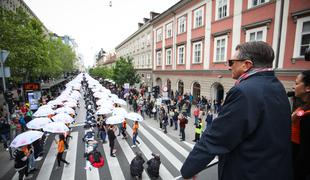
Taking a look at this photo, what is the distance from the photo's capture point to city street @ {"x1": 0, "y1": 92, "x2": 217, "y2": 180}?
7.42 m

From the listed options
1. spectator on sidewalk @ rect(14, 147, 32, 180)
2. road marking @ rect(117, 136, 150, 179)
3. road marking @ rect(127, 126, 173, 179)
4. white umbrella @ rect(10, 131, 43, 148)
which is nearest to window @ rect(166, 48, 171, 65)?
road marking @ rect(127, 126, 173, 179)

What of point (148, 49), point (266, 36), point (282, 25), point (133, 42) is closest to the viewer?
point (282, 25)

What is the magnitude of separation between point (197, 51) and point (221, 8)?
524 centimetres

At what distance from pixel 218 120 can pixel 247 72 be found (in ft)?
1.63

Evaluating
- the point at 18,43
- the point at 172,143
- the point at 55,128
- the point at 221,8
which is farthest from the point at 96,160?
the point at 221,8

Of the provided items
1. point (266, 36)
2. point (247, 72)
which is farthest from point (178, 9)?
point (247, 72)

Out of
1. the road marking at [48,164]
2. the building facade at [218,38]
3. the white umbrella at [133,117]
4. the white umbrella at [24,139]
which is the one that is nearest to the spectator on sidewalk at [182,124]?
the white umbrella at [133,117]

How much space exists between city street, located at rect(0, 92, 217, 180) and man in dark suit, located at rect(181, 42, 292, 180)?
6.64 m

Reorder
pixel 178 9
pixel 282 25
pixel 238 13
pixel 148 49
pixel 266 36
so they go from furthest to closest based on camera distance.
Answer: pixel 148 49, pixel 178 9, pixel 238 13, pixel 266 36, pixel 282 25

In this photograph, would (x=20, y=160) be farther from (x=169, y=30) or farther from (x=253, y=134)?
(x=169, y=30)

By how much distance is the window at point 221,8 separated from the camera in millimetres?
16781

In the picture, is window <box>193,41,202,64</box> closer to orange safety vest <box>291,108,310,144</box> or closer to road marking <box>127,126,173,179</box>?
road marking <box>127,126,173,179</box>

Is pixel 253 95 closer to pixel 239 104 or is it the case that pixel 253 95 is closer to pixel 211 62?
pixel 239 104

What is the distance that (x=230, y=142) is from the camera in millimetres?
1133
